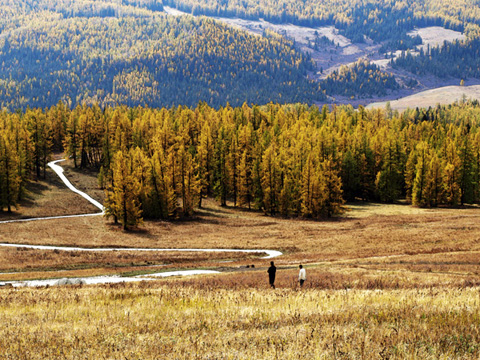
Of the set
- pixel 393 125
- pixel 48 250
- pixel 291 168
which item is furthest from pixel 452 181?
pixel 48 250

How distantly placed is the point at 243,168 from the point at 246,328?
72.4 metres

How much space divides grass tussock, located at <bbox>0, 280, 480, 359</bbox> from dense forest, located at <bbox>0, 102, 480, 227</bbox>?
53.3 meters

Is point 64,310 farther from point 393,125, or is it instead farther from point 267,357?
point 393,125

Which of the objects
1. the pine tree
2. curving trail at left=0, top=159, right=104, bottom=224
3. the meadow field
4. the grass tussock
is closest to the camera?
the grass tussock

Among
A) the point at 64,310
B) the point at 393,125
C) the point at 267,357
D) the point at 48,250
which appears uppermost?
the point at 393,125

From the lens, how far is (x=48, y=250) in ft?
159

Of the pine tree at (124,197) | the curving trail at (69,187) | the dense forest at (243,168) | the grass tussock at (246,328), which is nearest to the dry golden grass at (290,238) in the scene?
the pine tree at (124,197)

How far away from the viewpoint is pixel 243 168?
82.8 metres

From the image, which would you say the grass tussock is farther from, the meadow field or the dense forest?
the dense forest

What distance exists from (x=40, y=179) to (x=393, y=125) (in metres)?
107

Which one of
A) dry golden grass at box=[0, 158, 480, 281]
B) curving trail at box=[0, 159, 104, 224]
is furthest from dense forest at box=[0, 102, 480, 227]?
dry golden grass at box=[0, 158, 480, 281]

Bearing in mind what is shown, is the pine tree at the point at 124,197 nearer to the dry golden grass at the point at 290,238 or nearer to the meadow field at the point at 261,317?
the dry golden grass at the point at 290,238

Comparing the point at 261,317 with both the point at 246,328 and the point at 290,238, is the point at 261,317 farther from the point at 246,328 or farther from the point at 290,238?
the point at 290,238

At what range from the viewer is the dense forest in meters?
74.4
